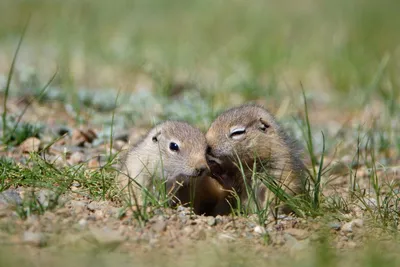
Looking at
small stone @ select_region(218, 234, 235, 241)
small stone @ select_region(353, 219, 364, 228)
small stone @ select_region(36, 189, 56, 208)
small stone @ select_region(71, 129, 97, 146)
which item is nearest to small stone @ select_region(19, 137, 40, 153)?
small stone @ select_region(71, 129, 97, 146)

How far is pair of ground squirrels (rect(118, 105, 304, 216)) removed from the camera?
6215 millimetres

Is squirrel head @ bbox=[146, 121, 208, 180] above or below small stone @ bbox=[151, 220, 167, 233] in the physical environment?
above

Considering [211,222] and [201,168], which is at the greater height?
[201,168]

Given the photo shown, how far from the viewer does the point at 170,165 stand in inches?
246

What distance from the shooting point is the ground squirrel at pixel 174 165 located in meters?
6.08

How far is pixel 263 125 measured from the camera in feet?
21.9

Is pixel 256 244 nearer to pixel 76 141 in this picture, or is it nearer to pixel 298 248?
pixel 298 248

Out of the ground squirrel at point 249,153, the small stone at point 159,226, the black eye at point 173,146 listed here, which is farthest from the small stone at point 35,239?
the ground squirrel at point 249,153

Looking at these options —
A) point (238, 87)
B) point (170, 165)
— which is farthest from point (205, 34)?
point (170, 165)

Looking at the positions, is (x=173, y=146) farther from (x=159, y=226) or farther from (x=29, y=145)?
(x=29, y=145)

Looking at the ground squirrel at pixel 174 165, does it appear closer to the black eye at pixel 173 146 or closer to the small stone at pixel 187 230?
the black eye at pixel 173 146

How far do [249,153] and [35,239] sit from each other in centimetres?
Result: 238

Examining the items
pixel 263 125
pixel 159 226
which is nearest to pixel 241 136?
pixel 263 125

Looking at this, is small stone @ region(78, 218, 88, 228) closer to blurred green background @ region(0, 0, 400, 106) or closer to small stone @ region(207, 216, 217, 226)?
small stone @ region(207, 216, 217, 226)
